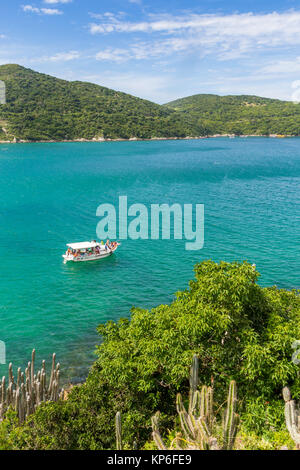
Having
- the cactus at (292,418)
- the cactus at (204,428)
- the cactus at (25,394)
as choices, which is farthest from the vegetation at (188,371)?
the cactus at (204,428)

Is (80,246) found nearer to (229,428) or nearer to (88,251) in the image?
(88,251)

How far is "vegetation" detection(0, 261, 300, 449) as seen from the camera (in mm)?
12828

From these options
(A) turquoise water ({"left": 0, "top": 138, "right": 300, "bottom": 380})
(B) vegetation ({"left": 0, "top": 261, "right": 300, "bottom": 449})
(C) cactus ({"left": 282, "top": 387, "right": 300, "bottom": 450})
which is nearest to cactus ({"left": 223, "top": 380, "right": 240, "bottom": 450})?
(B) vegetation ({"left": 0, "top": 261, "right": 300, "bottom": 449})

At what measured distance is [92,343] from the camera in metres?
26.0

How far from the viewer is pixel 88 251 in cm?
4200

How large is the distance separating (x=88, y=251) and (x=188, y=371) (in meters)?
30.2

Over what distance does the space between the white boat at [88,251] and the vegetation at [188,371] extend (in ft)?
84.6

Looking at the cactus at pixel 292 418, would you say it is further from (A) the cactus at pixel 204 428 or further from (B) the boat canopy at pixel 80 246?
(B) the boat canopy at pixel 80 246

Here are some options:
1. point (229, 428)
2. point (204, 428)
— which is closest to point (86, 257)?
point (204, 428)

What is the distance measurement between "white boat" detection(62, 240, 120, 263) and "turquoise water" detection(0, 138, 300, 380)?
92 centimetres

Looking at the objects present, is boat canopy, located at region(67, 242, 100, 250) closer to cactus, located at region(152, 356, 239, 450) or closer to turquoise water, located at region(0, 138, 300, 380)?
turquoise water, located at region(0, 138, 300, 380)

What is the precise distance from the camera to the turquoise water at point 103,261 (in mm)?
28367
